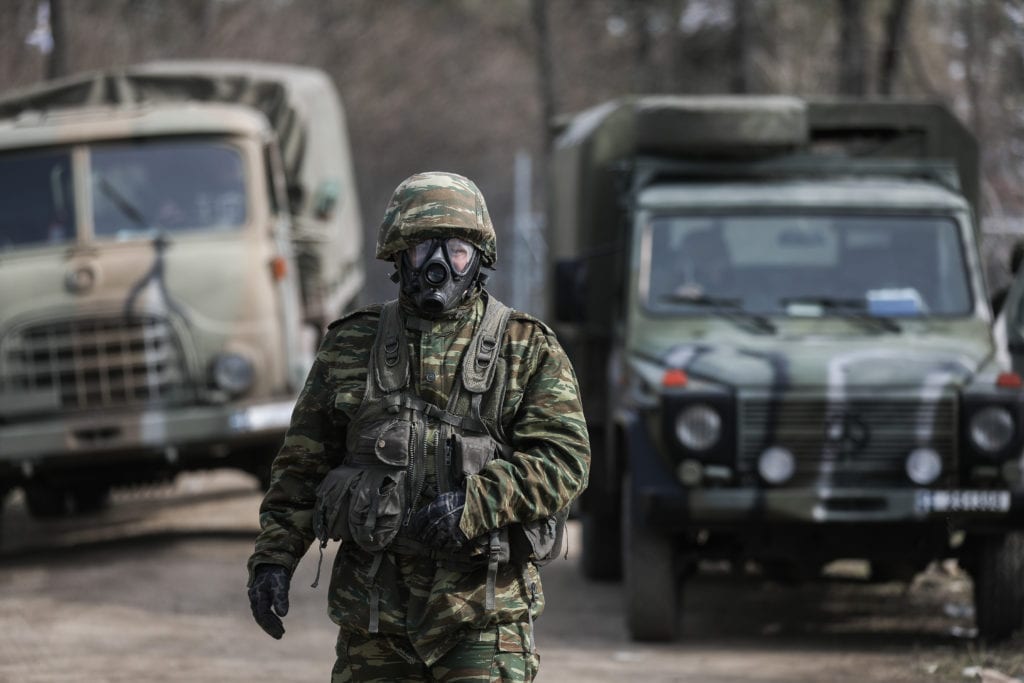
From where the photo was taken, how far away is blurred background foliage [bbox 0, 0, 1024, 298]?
18.0 metres

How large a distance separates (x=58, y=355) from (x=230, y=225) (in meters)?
1.31

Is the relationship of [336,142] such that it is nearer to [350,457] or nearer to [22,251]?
[22,251]

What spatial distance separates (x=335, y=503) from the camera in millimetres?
3873

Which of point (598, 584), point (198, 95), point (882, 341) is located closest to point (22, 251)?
point (198, 95)

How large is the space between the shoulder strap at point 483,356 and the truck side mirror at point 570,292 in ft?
15.2

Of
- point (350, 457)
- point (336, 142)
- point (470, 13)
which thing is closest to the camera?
point (350, 457)

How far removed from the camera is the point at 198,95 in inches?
507

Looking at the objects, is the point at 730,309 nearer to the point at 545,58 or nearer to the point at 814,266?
the point at 814,266

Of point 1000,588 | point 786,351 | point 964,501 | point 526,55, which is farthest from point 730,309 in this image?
point 526,55

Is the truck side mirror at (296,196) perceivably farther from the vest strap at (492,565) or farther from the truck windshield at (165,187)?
the vest strap at (492,565)

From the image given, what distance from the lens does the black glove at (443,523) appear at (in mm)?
3752

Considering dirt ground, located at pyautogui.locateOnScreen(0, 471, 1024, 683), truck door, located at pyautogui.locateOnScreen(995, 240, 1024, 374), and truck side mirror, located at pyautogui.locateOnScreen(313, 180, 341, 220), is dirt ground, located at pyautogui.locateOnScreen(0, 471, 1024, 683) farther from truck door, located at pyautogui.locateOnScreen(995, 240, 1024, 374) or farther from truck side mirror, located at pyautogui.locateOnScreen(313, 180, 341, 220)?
truck side mirror, located at pyautogui.locateOnScreen(313, 180, 341, 220)

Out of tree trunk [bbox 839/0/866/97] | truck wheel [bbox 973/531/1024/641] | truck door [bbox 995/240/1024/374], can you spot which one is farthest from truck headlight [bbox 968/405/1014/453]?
tree trunk [bbox 839/0/866/97]

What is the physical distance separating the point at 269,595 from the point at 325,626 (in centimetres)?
470
